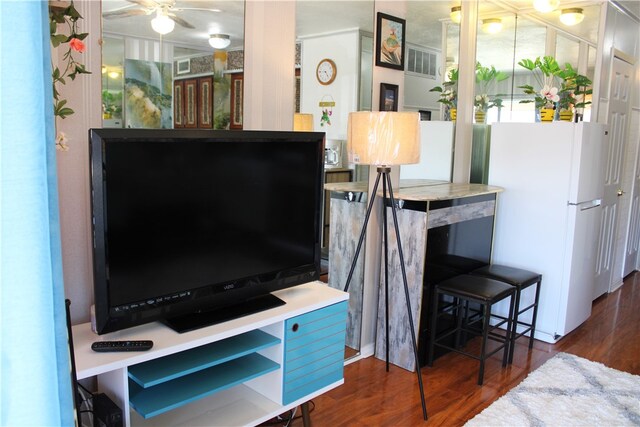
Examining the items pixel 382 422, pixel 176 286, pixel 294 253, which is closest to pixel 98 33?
pixel 176 286

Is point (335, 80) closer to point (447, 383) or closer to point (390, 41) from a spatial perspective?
point (390, 41)

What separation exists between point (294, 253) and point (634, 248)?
4.78 meters

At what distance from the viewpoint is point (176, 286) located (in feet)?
6.09

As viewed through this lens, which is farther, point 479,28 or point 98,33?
point 479,28

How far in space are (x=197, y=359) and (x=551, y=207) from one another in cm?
279

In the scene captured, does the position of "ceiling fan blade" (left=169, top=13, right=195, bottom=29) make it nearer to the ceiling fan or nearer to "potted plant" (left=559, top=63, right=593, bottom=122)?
the ceiling fan

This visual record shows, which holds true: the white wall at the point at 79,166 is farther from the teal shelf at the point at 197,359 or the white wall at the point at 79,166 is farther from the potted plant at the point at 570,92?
the potted plant at the point at 570,92

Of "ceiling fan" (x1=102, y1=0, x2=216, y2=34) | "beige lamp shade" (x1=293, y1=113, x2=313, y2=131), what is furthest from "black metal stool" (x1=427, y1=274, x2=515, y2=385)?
"ceiling fan" (x1=102, y1=0, x2=216, y2=34)

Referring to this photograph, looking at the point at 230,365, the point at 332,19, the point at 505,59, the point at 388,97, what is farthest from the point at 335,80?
the point at 505,59

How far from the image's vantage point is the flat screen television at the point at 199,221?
166 centimetres

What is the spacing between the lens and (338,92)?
2848 mm

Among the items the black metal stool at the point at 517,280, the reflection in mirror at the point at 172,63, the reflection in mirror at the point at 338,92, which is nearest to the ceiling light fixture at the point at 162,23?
the reflection in mirror at the point at 172,63

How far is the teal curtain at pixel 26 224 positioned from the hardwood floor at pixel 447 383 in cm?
183

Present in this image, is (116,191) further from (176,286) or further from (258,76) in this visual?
(258,76)
